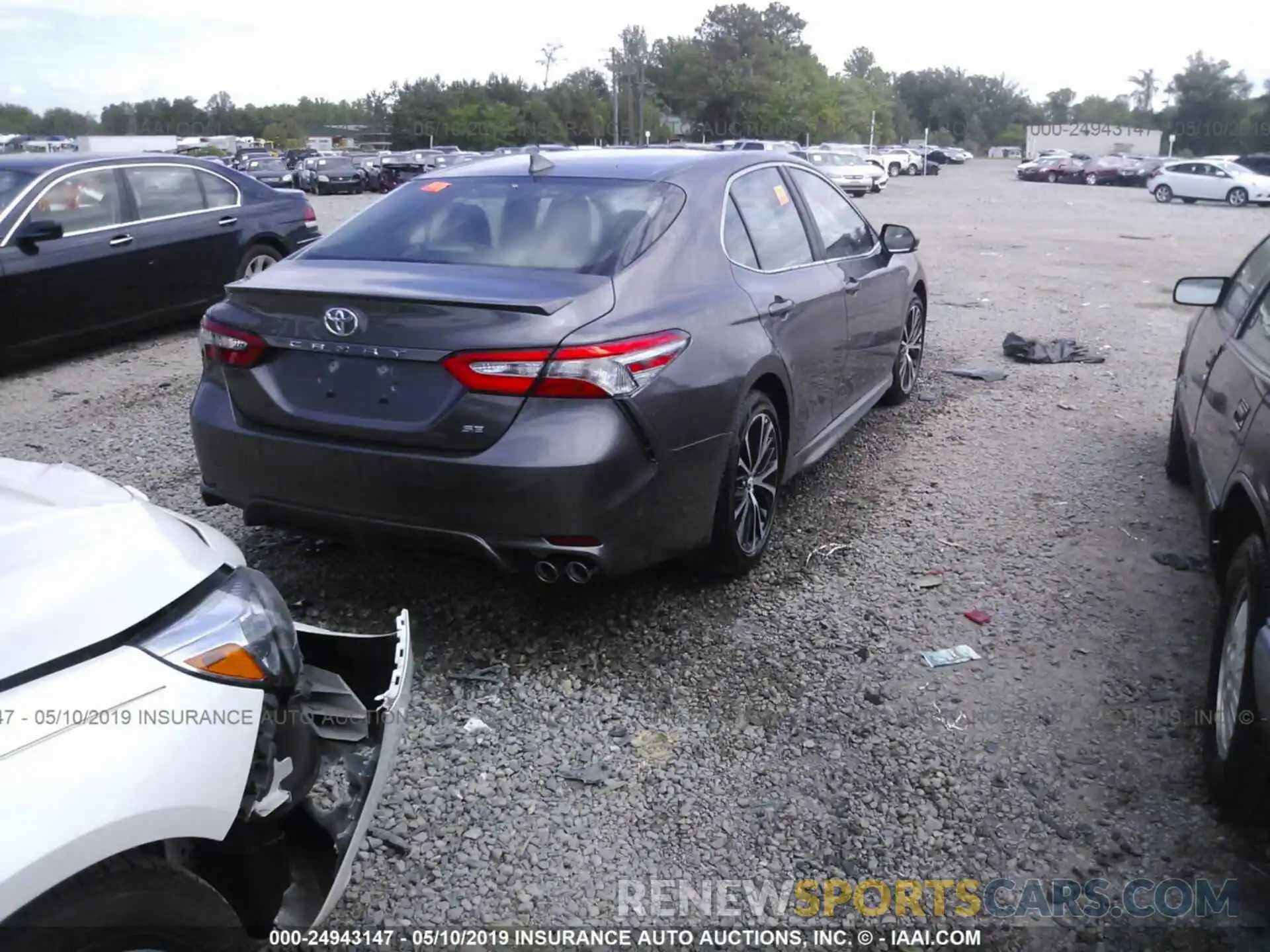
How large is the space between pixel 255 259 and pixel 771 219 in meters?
6.46

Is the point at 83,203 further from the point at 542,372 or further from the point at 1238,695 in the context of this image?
the point at 1238,695

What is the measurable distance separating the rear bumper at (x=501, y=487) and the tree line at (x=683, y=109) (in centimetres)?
7384

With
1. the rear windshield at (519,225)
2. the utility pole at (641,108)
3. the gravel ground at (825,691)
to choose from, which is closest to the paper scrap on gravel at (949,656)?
the gravel ground at (825,691)

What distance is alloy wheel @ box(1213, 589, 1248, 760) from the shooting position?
9.51 ft

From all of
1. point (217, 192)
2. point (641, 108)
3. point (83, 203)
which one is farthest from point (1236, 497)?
point (641, 108)

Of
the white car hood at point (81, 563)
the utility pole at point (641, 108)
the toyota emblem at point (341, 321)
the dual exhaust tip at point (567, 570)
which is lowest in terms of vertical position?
the dual exhaust tip at point (567, 570)

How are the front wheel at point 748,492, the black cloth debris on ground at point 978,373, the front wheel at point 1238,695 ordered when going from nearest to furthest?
1. the front wheel at point 1238,695
2. the front wheel at point 748,492
3. the black cloth debris on ground at point 978,373

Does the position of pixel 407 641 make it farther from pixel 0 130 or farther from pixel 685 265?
pixel 0 130

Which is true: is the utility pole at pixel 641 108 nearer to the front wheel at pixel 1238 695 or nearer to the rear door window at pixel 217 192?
the rear door window at pixel 217 192

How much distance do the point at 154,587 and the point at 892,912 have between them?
1.92 metres

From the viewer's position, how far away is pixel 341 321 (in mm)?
3566

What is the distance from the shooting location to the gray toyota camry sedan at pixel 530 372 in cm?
345

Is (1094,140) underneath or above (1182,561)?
above

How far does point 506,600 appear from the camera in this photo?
14.0ft
